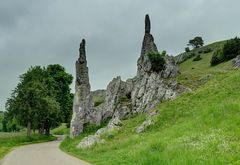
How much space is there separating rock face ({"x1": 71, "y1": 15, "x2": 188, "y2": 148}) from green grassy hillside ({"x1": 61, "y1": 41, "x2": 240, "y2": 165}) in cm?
309

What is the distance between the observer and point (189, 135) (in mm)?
23922

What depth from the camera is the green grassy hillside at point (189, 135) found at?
17.0 meters

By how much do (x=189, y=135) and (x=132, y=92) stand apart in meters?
31.6

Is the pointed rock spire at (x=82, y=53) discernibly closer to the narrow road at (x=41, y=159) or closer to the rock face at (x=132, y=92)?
the rock face at (x=132, y=92)

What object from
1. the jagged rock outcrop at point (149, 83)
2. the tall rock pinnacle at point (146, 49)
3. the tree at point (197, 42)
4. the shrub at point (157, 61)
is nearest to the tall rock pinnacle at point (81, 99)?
the jagged rock outcrop at point (149, 83)

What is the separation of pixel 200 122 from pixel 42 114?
2124 inches

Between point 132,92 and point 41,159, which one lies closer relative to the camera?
point 41,159

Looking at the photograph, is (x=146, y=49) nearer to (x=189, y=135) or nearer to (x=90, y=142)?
(x=90, y=142)

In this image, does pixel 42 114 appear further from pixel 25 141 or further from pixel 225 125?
pixel 225 125

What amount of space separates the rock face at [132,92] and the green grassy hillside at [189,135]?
3093mm

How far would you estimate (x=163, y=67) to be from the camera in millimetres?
55500

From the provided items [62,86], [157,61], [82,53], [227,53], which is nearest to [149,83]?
[157,61]

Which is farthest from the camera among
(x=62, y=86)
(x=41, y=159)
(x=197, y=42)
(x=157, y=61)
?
(x=197, y=42)

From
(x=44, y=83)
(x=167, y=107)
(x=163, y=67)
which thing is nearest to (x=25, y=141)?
(x=44, y=83)
